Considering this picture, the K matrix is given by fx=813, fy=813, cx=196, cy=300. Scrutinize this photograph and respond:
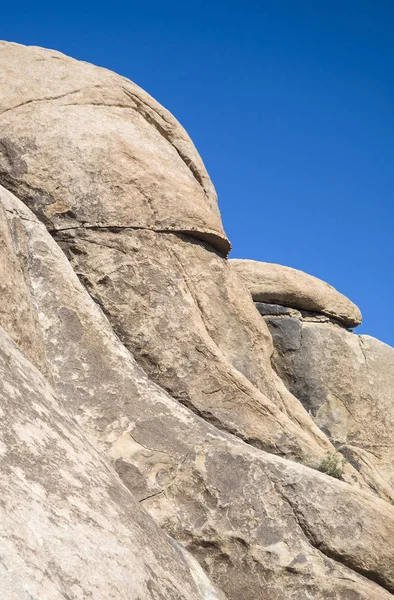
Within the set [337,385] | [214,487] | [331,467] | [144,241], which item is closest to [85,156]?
[144,241]

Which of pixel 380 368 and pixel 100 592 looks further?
pixel 380 368

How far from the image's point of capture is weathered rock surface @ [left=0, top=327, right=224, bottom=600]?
2.84 metres

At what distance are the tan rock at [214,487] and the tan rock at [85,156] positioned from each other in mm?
1454

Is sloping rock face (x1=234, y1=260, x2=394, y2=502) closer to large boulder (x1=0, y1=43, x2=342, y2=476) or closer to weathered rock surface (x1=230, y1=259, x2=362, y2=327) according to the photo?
weathered rock surface (x1=230, y1=259, x2=362, y2=327)

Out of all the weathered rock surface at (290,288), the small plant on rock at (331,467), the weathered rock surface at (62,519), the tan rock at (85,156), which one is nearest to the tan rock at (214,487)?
the small plant on rock at (331,467)

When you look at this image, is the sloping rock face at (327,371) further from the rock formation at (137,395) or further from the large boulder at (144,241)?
the large boulder at (144,241)

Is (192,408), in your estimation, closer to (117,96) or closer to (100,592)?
(117,96)

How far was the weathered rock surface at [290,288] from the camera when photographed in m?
14.3

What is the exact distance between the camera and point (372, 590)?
658 centimetres

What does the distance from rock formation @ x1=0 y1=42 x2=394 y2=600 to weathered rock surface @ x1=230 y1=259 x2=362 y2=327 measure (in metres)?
3.65

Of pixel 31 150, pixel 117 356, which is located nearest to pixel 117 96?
pixel 31 150

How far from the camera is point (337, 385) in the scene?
1461cm

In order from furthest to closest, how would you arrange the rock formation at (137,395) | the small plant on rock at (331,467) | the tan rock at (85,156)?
the tan rock at (85,156)
the small plant on rock at (331,467)
the rock formation at (137,395)

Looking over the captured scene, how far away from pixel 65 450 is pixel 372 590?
12.6ft
